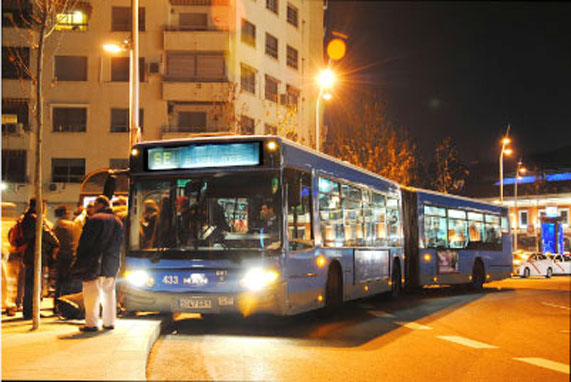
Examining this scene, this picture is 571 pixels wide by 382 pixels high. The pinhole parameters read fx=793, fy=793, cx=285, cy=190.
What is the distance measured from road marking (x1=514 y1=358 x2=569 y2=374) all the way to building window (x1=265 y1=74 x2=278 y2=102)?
45.1 metres

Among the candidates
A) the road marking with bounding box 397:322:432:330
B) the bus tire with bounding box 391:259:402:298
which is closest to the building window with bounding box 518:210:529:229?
the bus tire with bounding box 391:259:402:298

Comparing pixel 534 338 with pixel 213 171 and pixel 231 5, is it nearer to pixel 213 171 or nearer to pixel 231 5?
pixel 213 171

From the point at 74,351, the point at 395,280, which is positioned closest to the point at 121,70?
the point at 395,280

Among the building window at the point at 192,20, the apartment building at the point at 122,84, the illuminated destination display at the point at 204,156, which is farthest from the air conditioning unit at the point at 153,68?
the illuminated destination display at the point at 204,156

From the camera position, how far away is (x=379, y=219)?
16.9 m

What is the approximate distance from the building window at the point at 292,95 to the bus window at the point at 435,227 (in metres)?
34.5

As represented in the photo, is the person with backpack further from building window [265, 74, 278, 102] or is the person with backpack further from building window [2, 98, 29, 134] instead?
building window [265, 74, 278, 102]

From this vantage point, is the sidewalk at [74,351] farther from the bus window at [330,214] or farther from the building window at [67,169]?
the building window at [67,169]

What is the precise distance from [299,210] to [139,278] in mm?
2542

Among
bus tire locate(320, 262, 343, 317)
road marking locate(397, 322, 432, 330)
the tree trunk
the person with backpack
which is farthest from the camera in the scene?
bus tire locate(320, 262, 343, 317)

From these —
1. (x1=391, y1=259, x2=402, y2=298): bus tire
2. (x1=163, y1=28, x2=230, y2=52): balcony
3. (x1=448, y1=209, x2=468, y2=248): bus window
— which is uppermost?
(x1=163, y1=28, x2=230, y2=52): balcony

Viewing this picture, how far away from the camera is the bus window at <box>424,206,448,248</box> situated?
69.5 ft

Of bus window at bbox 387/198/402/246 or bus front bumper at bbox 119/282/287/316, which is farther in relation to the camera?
bus window at bbox 387/198/402/246

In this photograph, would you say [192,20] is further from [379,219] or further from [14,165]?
[379,219]
